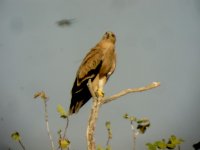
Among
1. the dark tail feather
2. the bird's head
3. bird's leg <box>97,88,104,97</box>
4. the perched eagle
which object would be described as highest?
the bird's head

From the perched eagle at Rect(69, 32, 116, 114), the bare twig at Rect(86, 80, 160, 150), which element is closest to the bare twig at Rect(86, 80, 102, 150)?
the bare twig at Rect(86, 80, 160, 150)

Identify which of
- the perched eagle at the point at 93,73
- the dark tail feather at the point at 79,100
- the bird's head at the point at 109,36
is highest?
the bird's head at the point at 109,36

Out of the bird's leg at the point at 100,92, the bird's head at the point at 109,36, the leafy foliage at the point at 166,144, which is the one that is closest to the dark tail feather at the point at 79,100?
the bird's leg at the point at 100,92

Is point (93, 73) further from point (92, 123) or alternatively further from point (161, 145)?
point (161, 145)

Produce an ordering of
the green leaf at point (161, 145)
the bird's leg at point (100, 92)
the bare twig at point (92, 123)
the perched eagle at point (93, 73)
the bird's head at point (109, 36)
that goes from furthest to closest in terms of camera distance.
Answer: the bird's head at point (109, 36)
the perched eagle at point (93, 73)
the bird's leg at point (100, 92)
the bare twig at point (92, 123)
the green leaf at point (161, 145)

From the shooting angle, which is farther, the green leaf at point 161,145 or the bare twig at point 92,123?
the bare twig at point 92,123

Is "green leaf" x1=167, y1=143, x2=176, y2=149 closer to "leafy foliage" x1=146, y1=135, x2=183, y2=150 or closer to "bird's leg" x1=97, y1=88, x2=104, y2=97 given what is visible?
"leafy foliage" x1=146, y1=135, x2=183, y2=150

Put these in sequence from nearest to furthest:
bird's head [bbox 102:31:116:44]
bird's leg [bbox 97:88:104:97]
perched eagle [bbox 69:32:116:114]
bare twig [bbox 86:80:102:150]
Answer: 1. bare twig [bbox 86:80:102:150]
2. bird's leg [bbox 97:88:104:97]
3. perched eagle [bbox 69:32:116:114]
4. bird's head [bbox 102:31:116:44]

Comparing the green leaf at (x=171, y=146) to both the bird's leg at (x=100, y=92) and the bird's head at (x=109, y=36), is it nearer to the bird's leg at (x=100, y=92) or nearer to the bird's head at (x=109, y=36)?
the bird's leg at (x=100, y=92)

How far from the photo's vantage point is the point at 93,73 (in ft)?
21.3

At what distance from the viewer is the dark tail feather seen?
6.39 metres

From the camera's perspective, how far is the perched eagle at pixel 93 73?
6.31 metres

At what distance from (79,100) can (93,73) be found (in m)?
0.63

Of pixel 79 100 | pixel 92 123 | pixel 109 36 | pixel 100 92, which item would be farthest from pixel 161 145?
pixel 109 36
